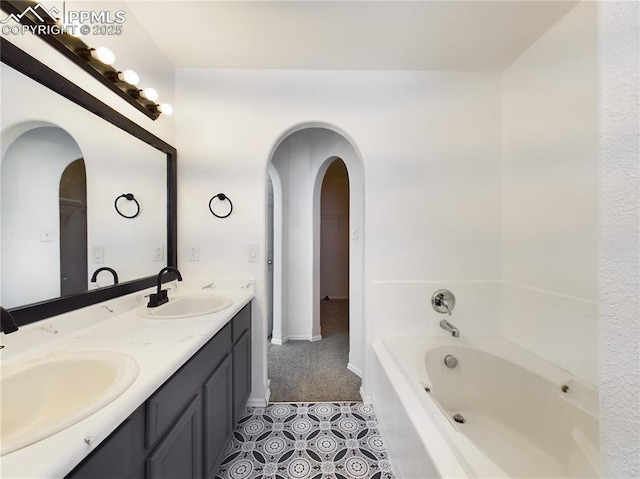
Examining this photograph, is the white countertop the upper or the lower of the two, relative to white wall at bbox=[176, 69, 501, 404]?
lower

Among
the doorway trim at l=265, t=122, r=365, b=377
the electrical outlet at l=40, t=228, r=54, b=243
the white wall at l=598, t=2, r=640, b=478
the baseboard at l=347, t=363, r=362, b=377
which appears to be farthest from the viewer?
the baseboard at l=347, t=363, r=362, b=377

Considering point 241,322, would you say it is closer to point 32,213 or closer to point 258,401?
point 258,401

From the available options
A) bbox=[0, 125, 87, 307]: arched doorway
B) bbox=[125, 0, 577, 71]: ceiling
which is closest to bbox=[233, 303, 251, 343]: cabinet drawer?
bbox=[0, 125, 87, 307]: arched doorway

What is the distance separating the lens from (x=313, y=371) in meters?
2.27

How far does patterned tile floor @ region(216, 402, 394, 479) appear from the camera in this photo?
1.34 m

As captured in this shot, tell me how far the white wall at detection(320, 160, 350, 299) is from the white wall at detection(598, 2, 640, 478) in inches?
181

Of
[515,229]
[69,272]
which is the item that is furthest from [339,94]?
[69,272]

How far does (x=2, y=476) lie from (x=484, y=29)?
2.49m

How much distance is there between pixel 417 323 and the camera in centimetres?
187

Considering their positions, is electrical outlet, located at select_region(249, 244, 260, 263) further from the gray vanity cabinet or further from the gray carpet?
the gray carpet

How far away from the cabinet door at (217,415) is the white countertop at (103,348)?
0.29m

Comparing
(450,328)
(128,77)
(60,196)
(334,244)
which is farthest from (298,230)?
(334,244)

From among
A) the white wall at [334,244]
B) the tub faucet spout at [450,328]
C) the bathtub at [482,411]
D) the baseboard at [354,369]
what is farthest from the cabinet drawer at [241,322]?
the white wall at [334,244]

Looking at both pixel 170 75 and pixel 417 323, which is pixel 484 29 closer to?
pixel 417 323
